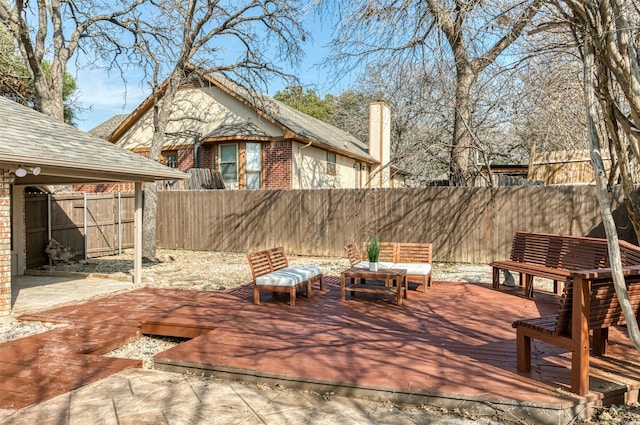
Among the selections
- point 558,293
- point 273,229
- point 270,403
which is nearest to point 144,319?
point 270,403

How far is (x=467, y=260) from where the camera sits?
40.7 feet

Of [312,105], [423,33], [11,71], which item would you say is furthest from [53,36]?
[312,105]

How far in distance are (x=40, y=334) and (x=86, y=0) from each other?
517 inches

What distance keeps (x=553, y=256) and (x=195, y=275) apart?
759cm

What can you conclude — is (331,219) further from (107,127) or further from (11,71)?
(107,127)

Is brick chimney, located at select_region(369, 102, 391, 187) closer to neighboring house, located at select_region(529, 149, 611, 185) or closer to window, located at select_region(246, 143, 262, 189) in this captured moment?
window, located at select_region(246, 143, 262, 189)

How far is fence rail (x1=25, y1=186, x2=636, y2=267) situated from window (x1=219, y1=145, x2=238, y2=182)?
3.02 meters

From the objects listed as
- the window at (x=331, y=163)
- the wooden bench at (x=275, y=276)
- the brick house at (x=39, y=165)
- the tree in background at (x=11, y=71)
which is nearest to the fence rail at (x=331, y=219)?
Result: the brick house at (x=39, y=165)

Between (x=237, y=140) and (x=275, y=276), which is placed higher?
(x=237, y=140)

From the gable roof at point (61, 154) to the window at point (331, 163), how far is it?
11652 millimetres

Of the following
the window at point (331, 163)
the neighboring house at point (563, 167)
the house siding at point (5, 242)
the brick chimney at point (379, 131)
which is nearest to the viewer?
the house siding at point (5, 242)

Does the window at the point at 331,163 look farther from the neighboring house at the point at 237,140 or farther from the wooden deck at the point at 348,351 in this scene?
the wooden deck at the point at 348,351

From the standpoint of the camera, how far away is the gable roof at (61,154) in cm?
657

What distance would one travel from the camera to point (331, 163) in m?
21.2
